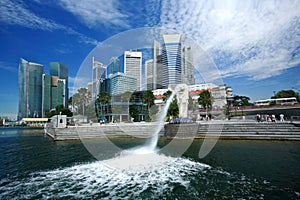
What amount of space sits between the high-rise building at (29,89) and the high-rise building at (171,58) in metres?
179

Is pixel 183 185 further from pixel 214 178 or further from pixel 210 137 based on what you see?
pixel 210 137

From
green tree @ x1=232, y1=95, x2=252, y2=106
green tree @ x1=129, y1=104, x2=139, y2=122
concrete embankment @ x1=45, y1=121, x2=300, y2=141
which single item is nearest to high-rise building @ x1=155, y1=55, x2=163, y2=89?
concrete embankment @ x1=45, y1=121, x2=300, y2=141

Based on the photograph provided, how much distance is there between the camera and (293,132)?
23.0 meters

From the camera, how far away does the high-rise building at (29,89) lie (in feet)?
538

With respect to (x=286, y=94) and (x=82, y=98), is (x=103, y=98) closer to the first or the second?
(x=82, y=98)

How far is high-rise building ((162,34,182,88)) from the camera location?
61.5ft

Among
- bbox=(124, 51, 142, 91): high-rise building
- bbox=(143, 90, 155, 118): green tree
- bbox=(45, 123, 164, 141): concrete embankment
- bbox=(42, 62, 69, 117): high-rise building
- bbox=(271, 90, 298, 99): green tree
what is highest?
bbox=(42, 62, 69, 117): high-rise building

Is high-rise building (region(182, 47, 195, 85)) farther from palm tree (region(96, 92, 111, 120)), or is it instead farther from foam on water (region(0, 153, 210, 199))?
palm tree (region(96, 92, 111, 120))

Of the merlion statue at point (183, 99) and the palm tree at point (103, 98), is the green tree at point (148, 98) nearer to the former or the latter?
the palm tree at point (103, 98)

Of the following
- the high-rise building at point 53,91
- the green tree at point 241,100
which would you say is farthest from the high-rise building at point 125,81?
the high-rise building at point 53,91

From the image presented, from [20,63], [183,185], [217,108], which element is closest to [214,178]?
[183,185]

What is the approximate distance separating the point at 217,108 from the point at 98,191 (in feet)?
231

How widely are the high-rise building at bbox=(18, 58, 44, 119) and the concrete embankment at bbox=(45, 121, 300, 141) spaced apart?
16378cm

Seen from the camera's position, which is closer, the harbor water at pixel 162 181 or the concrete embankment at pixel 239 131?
the harbor water at pixel 162 181
